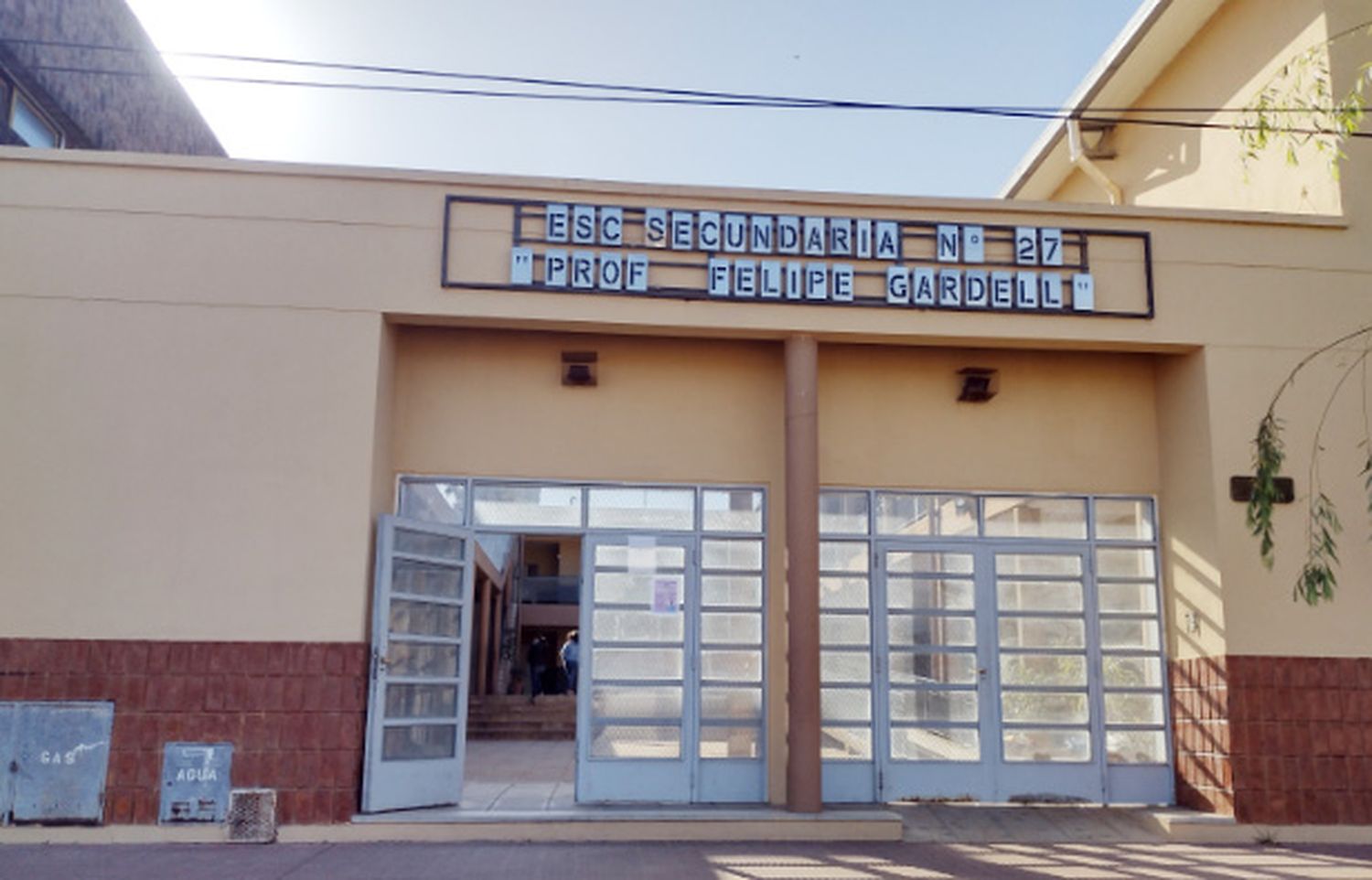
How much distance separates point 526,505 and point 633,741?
6.72 feet

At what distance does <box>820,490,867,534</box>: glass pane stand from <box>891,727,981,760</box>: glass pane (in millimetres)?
1648

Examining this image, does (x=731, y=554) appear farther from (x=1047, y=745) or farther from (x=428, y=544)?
(x=1047, y=745)

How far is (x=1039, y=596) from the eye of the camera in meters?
9.95

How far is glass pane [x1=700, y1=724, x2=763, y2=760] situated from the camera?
30.8 ft

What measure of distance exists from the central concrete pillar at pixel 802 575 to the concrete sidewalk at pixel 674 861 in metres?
0.61

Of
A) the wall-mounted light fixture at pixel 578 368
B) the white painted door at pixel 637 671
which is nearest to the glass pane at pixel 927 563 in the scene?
the white painted door at pixel 637 671

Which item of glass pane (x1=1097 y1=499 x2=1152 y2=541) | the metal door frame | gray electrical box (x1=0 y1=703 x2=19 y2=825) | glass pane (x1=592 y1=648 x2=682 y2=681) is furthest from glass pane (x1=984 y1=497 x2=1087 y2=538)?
gray electrical box (x1=0 y1=703 x2=19 y2=825)

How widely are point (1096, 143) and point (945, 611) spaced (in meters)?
6.24

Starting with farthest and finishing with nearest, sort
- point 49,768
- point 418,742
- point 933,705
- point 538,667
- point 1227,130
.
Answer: point 538,667, point 1227,130, point 933,705, point 418,742, point 49,768

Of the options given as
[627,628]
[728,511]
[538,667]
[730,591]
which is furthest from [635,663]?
[538,667]

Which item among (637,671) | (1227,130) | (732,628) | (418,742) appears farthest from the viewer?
(1227,130)

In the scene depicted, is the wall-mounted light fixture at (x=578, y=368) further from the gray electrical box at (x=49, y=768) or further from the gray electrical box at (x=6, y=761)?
the gray electrical box at (x=6, y=761)

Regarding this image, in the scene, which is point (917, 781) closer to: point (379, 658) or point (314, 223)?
point (379, 658)

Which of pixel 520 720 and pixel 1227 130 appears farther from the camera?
pixel 520 720
